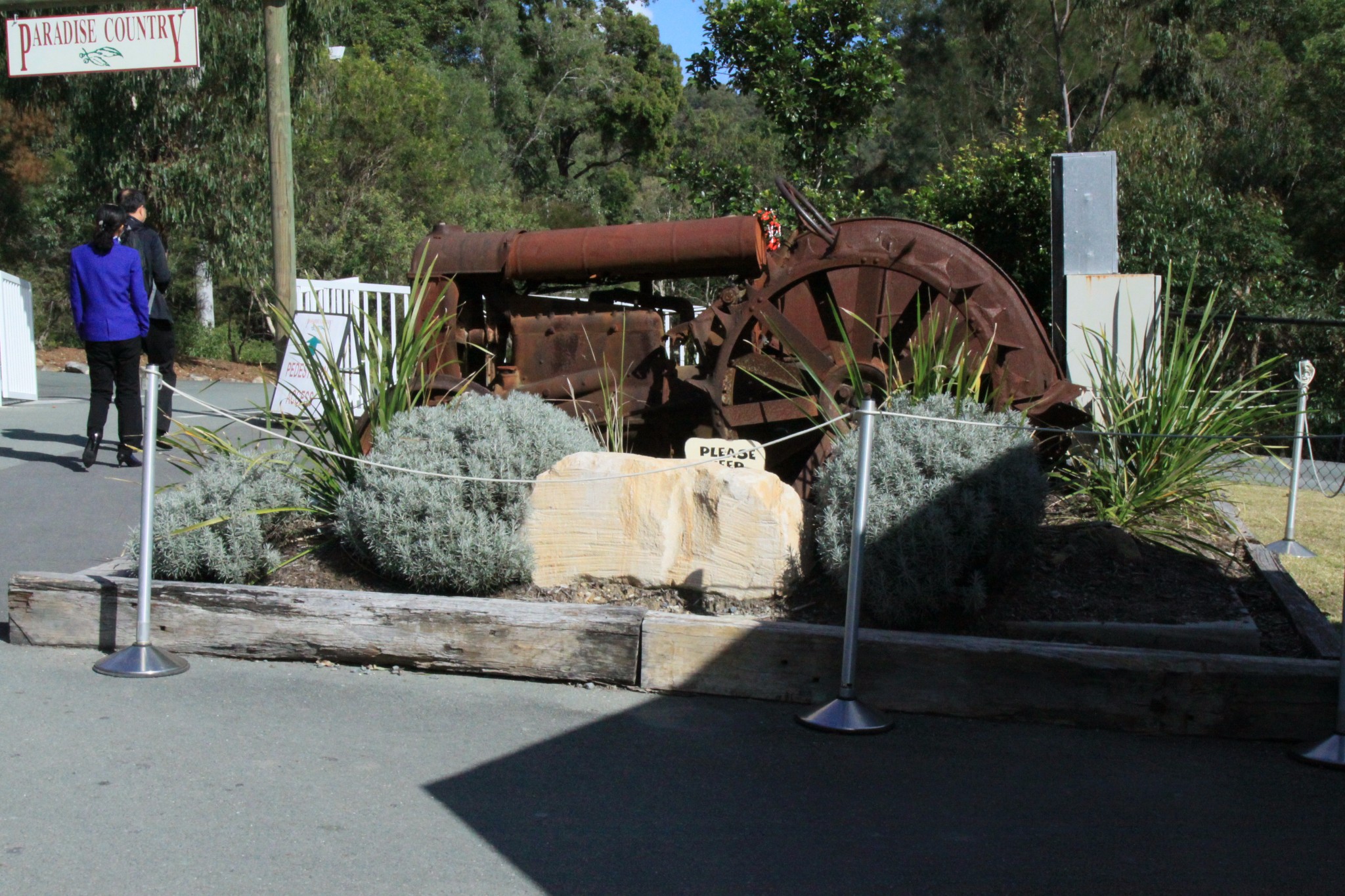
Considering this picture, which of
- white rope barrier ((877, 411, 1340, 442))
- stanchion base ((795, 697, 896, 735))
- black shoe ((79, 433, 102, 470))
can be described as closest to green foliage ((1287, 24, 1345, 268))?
white rope barrier ((877, 411, 1340, 442))

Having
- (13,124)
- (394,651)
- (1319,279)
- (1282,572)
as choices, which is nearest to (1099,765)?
(1282,572)

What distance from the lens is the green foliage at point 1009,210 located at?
14.5 m

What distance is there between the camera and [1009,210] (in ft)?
48.6

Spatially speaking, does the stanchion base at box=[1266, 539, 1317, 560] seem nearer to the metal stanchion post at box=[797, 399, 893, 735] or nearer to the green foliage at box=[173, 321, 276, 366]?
the metal stanchion post at box=[797, 399, 893, 735]

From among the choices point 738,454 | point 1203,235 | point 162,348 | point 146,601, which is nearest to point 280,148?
point 162,348

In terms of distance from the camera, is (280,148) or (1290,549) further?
(280,148)

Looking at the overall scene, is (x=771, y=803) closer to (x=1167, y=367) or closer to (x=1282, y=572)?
(x=1282, y=572)

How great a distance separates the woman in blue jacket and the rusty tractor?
252cm

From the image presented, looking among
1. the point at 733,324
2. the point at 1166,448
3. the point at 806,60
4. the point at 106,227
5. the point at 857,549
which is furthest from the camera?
the point at 806,60

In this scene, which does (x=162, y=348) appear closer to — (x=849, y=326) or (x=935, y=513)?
(x=849, y=326)

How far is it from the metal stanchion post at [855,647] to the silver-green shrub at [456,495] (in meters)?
1.64

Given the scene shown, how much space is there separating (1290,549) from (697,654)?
4.53 m

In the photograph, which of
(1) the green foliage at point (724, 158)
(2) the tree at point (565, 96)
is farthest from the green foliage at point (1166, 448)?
(2) the tree at point (565, 96)

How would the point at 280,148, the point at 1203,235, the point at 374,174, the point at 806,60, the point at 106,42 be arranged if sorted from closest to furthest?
the point at 106,42 < the point at 280,148 < the point at 806,60 < the point at 1203,235 < the point at 374,174
